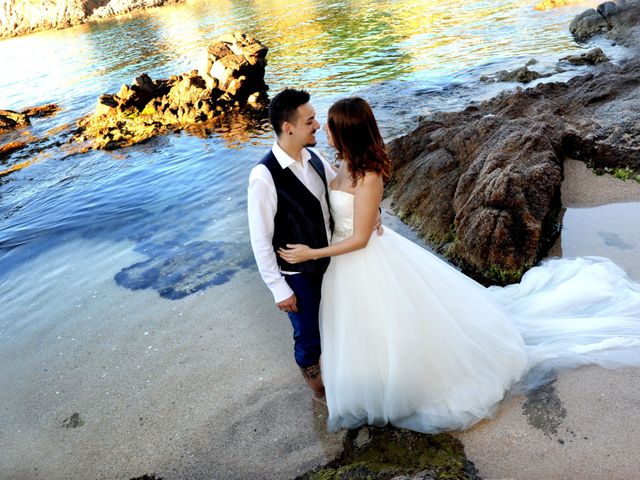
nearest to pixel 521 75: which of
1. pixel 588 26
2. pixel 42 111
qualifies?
pixel 588 26

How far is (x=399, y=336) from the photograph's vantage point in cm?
375

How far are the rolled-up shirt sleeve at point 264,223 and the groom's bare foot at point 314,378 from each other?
0.86 metres

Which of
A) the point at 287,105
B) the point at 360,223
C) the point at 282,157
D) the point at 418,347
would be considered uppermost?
the point at 287,105

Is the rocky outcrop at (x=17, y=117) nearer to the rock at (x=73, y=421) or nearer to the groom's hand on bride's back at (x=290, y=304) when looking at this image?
the rock at (x=73, y=421)

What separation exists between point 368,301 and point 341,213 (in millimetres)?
705

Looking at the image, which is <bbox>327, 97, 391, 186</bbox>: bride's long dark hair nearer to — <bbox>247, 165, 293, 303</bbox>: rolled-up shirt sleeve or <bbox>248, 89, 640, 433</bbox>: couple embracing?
<bbox>248, 89, 640, 433</bbox>: couple embracing

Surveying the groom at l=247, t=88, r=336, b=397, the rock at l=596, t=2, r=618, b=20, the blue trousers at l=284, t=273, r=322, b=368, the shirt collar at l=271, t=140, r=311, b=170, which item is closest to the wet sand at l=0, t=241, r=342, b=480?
the blue trousers at l=284, t=273, r=322, b=368

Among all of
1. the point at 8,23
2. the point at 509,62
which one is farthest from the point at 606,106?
the point at 8,23

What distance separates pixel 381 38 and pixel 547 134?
2202cm

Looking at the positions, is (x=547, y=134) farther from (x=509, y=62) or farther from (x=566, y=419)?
(x=509, y=62)

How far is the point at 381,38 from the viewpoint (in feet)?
87.9

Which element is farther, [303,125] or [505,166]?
[505,166]

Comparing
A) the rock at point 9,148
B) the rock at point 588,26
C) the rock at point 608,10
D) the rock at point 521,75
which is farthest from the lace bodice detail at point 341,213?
the rock at point 608,10

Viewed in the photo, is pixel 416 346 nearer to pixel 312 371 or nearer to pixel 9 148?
pixel 312 371
